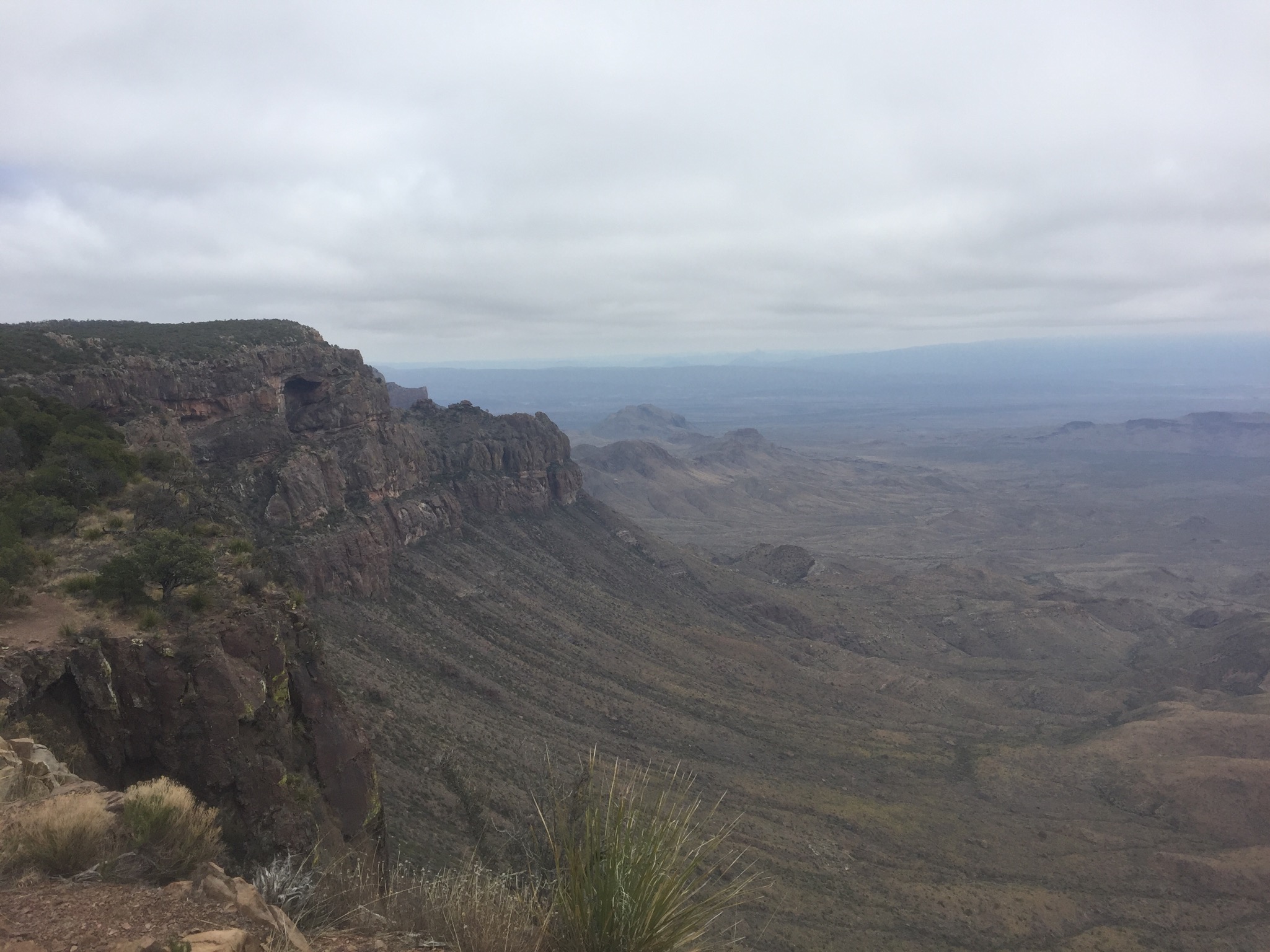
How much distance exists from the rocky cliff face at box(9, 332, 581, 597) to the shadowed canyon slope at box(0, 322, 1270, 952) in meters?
0.24

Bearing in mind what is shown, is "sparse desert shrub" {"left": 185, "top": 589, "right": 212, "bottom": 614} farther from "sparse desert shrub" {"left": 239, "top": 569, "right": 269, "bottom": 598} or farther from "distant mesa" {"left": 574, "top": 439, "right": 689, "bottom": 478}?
"distant mesa" {"left": 574, "top": 439, "right": 689, "bottom": 478}

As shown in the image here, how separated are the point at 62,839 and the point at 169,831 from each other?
1.05 m

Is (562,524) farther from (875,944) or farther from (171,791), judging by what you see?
(171,791)

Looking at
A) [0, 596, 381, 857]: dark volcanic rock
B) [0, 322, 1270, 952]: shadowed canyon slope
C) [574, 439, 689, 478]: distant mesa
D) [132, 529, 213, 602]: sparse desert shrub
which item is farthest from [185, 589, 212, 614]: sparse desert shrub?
[574, 439, 689, 478]: distant mesa

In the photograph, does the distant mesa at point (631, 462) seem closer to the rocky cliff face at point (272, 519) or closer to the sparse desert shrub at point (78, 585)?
the rocky cliff face at point (272, 519)

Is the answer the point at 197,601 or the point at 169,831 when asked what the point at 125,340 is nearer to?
the point at 197,601

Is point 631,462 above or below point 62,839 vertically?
below

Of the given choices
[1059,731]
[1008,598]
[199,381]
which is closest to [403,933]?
[199,381]

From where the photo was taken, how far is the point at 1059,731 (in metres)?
59.8

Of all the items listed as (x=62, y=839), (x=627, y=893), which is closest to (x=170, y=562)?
(x=62, y=839)

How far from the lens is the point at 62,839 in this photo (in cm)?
792

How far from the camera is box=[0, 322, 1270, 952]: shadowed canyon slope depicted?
34.9m

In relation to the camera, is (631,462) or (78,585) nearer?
(78,585)

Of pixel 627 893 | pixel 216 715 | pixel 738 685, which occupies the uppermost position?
pixel 627 893
